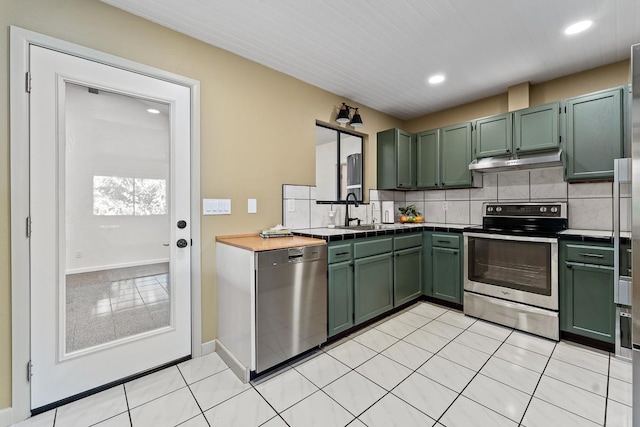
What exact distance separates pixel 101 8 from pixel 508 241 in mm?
3819

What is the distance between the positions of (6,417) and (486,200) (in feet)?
14.7


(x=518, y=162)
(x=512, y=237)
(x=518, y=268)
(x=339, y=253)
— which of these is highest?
(x=518, y=162)

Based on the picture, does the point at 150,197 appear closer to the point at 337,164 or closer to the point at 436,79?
the point at 337,164

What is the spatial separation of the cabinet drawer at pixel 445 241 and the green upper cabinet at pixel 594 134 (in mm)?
1174

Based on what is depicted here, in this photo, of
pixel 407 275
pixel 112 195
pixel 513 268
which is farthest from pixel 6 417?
pixel 513 268

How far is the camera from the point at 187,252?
7.14ft

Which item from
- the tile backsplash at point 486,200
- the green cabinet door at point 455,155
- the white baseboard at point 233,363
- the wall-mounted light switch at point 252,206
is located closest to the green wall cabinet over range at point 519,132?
the green cabinet door at point 455,155

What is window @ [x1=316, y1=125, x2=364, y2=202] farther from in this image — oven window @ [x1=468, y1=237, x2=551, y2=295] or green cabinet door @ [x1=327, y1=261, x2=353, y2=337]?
oven window @ [x1=468, y1=237, x2=551, y2=295]

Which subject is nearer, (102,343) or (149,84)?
(102,343)

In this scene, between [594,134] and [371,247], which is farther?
[371,247]

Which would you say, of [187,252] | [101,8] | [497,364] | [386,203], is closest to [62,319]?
[187,252]

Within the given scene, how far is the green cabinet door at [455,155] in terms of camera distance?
11.0 ft

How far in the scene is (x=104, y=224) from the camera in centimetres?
186

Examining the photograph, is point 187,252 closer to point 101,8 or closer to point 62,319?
point 62,319
